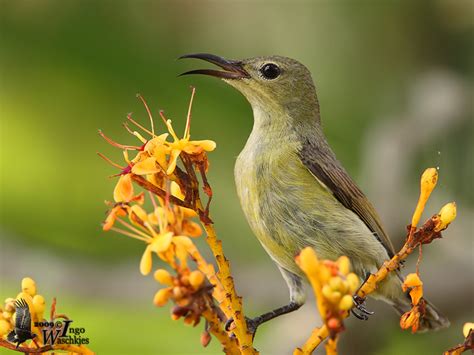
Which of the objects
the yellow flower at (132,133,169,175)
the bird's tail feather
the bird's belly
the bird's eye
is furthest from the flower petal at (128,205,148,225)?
the bird's eye

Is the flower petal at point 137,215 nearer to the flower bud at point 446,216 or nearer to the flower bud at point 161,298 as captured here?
the flower bud at point 161,298

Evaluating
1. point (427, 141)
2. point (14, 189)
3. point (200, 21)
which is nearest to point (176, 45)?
point (200, 21)

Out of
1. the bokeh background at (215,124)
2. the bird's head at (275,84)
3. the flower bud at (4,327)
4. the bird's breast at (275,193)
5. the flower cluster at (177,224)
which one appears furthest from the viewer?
the bokeh background at (215,124)

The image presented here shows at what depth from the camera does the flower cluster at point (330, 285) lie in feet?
5.65

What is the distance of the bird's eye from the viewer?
3.85m

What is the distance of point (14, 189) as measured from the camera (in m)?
4.16

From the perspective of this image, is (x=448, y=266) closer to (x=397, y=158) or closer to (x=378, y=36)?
(x=397, y=158)

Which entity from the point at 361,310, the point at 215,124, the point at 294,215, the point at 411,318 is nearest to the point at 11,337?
the point at 411,318

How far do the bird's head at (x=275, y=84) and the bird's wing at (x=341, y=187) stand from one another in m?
0.31

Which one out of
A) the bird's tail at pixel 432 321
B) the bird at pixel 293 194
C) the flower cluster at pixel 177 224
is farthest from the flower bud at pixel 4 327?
the bird's tail at pixel 432 321

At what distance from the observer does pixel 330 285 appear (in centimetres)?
173

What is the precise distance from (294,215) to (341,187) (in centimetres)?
32

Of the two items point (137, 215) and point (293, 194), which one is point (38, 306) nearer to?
point (137, 215)

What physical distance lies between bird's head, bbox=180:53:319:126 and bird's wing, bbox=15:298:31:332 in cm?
182
